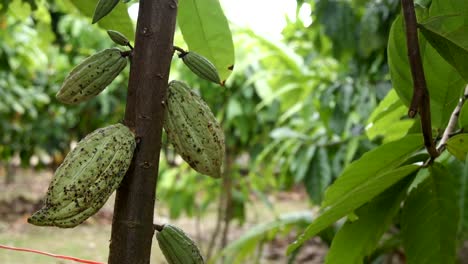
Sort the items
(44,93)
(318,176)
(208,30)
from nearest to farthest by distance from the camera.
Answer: (208,30)
(318,176)
(44,93)

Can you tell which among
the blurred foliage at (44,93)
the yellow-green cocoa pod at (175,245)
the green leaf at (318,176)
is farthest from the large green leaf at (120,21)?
the blurred foliage at (44,93)

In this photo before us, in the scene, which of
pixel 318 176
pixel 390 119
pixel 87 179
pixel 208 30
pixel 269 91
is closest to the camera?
pixel 87 179

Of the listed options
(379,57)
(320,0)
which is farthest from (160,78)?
(379,57)

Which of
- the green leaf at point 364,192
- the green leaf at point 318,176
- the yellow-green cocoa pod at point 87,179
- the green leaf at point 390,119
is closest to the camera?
the yellow-green cocoa pod at point 87,179

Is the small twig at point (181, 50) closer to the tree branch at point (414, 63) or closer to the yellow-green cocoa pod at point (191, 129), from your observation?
the yellow-green cocoa pod at point (191, 129)

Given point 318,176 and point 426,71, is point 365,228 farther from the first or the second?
point 318,176

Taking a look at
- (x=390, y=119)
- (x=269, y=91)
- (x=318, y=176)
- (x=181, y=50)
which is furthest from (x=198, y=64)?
(x=269, y=91)

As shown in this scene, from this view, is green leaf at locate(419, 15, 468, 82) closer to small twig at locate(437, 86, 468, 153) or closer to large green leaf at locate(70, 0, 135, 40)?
small twig at locate(437, 86, 468, 153)
